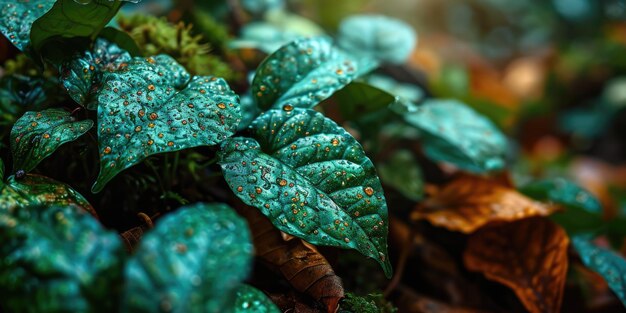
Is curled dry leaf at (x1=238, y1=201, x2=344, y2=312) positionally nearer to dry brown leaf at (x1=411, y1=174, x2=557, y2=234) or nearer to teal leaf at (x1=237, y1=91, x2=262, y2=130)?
teal leaf at (x1=237, y1=91, x2=262, y2=130)

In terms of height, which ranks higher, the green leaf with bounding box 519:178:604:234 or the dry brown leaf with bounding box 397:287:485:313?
the green leaf with bounding box 519:178:604:234

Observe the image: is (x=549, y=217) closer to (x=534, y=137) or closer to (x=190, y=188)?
(x=190, y=188)

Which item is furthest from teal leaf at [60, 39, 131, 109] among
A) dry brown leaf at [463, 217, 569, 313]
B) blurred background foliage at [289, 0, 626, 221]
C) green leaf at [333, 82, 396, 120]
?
blurred background foliage at [289, 0, 626, 221]

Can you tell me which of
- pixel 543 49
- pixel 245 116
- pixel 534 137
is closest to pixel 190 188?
pixel 245 116

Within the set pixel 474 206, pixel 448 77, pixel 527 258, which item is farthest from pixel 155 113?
pixel 448 77

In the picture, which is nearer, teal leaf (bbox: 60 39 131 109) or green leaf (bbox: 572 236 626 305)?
teal leaf (bbox: 60 39 131 109)

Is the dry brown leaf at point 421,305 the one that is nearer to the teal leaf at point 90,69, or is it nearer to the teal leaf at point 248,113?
the teal leaf at point 248,113
